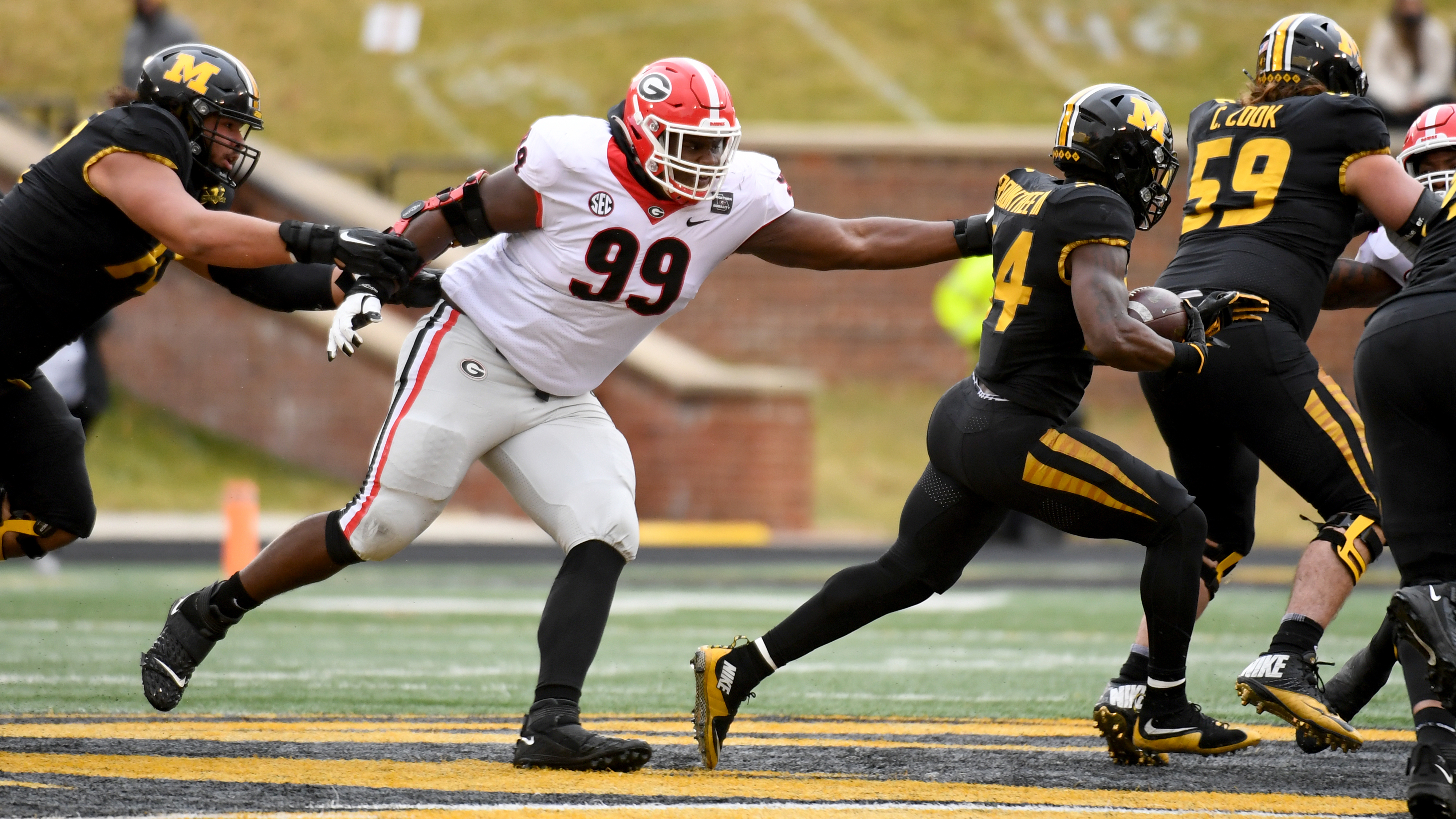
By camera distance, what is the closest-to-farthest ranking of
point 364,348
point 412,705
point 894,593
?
point 894,593, point 412,705, point 364,348

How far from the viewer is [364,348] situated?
47.3 ft

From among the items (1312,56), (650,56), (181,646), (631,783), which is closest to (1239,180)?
(1312,56)

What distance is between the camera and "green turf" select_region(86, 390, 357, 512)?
567 inches

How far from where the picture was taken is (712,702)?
4.70m

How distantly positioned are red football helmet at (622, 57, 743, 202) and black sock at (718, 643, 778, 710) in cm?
126

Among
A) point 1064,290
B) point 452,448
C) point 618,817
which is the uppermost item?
point 1064,290

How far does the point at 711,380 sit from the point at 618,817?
10.9 meters

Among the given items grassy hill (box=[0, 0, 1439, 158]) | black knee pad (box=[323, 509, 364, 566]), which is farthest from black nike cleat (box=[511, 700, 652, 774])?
grassy hill (box=[0, 0, 1439, 158])

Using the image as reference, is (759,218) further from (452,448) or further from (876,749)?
(876,749)

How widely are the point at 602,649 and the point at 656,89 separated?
3649mm

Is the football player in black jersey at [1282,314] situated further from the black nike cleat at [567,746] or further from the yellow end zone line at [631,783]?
the black nike cleat at [567,746]

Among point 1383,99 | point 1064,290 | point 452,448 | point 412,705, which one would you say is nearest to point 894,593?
point 1064,290

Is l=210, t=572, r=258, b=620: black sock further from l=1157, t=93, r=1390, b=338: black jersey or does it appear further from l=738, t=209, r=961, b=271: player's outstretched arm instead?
l=1157, t=93, r=1390, b=338: black jersey

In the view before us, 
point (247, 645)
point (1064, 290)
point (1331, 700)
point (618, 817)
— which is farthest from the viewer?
point (247, 645)
